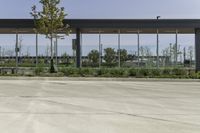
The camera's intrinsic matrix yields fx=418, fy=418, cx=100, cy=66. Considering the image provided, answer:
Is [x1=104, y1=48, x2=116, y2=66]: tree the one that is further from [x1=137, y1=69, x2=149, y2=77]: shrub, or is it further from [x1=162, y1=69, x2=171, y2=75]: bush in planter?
[x1=162, y1=69, x2=171, y2=75]: bush in planter

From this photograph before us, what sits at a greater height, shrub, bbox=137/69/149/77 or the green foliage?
the green foliage

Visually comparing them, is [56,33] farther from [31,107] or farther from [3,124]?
[3,124]

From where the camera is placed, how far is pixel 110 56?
42000 millimetres

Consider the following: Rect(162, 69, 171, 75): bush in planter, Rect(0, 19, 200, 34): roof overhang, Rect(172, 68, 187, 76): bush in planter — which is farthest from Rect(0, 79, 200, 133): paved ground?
Rect(0, 19, 200, 34): roof overhang

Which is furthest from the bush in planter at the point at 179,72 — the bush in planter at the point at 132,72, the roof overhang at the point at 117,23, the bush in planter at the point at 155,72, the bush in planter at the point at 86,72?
the bush in planter at the point at 86,72

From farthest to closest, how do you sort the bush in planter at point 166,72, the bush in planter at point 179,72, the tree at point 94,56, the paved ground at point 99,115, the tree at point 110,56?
1. the tree at point 94,56
2. the tree at point 110,56
3. the bush in planter at point 166,72
4. the bush in planter at point 179,72
5. the paved ground at point 99,115

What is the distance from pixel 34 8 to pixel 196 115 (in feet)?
84.5

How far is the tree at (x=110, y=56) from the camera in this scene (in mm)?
41750

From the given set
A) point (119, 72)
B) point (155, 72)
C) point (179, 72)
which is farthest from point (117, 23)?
point (179, 72)

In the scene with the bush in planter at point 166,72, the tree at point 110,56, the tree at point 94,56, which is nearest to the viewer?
the bush in planter at point 166,72

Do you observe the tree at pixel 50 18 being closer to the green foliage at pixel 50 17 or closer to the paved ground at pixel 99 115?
the green foliage at pixel 50 17

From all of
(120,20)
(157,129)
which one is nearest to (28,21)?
(120,20)

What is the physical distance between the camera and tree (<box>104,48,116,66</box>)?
4175cm

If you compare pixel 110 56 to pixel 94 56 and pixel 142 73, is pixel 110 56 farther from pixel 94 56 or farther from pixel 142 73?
pixel 142 73
